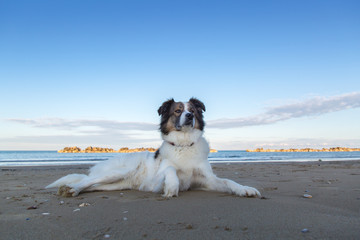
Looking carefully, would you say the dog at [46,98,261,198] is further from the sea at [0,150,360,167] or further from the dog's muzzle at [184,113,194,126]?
the sea at [0,150,360,167]

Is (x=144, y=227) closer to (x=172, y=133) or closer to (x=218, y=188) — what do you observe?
(x=218, y=188)

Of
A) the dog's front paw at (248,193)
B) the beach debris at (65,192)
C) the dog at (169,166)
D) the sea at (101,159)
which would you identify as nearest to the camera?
the dog's front paw at (248,193)

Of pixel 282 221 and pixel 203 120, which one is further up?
pixel 203 120

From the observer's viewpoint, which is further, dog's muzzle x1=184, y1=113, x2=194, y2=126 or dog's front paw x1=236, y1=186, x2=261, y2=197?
dog's muzzle x1=184, y1=113, x2=194, y2=126

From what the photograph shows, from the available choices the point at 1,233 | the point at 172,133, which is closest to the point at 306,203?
the point at 172,133

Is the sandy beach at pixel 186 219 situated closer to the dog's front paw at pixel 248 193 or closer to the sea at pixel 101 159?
the dog's front paw at pixel 248 193

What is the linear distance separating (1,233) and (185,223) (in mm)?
1482

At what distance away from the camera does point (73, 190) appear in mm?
4176

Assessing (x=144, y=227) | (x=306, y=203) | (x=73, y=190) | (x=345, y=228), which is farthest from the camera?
(x=73, y=190)

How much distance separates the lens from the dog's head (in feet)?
15.9

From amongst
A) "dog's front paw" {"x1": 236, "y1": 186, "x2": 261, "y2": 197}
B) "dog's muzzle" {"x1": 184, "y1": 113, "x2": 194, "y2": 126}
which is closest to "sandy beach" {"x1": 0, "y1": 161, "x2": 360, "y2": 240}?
"dog's front paw" {"x1": 236, "y1": 186, "x2": 261, "y2": 197}

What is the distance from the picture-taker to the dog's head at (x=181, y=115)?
4832 mm

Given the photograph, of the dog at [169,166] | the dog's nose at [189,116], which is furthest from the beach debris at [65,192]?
the dog's nose at [189,116]

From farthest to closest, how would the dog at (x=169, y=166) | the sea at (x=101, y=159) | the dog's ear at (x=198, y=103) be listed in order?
the sea at (x=101, y=159)
the dog's ear at (x=198, y=103)
the dog at (x=169, y=166)
